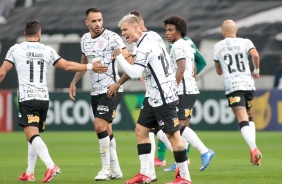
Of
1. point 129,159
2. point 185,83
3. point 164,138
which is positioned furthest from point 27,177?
point 129,159

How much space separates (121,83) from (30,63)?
1354 millimetres

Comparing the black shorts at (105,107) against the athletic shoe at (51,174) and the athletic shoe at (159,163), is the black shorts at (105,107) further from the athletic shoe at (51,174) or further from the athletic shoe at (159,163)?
the athletic shoe at (159,163)

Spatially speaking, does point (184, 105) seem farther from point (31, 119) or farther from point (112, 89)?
point (31, 119)

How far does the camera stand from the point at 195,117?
24844 millimetres

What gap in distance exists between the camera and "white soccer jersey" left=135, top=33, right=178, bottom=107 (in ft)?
36.5

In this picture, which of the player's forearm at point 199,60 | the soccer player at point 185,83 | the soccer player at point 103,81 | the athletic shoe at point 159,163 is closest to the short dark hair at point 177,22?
the soccer player at point 185,83

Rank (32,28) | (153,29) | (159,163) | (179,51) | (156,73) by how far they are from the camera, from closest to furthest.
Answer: (156,73)
(32,28)
(179,51)
(159,163)
(153,29)

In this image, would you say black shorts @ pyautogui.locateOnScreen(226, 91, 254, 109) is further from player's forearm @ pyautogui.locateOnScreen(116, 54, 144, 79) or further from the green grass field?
player's forearm @ pyautogui.locateOnScreen(116, 54, 144, 79)

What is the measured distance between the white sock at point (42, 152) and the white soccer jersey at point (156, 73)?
1.66 metres

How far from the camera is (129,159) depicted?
16.6 m

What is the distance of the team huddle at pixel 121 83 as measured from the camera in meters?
11.2

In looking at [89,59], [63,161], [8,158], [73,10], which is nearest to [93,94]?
[89,59]

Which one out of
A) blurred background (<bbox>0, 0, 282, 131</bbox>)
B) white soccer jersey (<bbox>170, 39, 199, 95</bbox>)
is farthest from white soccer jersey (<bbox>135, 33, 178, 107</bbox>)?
blurred background (<bbox>0, 0, 282, 131</bbox>)

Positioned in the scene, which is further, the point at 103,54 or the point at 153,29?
the point at 153,29
